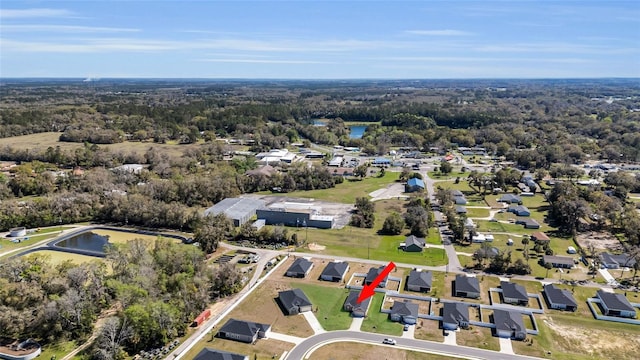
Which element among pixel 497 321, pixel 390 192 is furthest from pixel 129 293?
pixel 390 192

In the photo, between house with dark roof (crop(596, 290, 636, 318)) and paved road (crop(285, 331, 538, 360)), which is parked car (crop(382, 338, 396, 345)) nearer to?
paved road (crop(285, 331, 538, 360))

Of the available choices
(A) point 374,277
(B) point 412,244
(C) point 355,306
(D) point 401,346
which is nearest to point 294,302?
(C) point 355,306

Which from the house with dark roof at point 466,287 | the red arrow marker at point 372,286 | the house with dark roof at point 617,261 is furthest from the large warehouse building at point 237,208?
the house with dark roof at point 617,261

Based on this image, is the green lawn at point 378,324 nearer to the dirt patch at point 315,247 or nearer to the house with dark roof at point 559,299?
the dirt patch at point 315,247

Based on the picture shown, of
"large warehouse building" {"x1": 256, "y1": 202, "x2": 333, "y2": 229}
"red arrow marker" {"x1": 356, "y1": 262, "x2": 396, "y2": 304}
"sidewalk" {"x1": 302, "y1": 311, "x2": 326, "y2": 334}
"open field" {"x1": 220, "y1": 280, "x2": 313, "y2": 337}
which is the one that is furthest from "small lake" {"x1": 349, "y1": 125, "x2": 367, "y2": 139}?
"sidewalk" {"x1": 302, "y1": 311, "x2": 326, "y2": 334}

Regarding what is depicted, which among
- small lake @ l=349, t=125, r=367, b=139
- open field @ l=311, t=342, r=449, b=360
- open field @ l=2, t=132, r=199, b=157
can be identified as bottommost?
open field @ l=311, t=342, r=449, b=360

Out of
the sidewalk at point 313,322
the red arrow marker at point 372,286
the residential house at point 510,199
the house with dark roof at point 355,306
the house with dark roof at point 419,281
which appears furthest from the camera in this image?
the residential house at point 510,199
